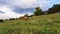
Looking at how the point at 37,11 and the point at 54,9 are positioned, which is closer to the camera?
the point at 37,11

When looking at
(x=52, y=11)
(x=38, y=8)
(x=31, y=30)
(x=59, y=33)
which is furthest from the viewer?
(x=52, y=11)

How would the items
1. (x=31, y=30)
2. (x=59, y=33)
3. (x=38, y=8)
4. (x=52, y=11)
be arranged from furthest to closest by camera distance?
(x=52, y=11) < (x=38, y=8) < (x=31, y=30) < (x=59, y=33)

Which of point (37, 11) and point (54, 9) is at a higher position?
point (54, 9)

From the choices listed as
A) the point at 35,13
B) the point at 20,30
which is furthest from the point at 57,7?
the point at 20,30

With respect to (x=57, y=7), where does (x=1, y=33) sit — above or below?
below

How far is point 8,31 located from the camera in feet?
104

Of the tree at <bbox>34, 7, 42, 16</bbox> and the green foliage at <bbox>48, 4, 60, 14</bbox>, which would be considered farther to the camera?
the green foliage at <bbox>48, 4, 60, 14</bbox>

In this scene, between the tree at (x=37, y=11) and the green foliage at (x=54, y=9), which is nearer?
the tree at (x=37, y=11)

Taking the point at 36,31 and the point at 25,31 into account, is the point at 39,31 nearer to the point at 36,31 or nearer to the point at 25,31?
the point at 36,31

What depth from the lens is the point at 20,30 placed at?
31438 millimetres

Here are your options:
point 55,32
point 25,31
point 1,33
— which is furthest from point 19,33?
point 55,32

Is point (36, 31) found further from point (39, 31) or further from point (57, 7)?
point (57, 7)

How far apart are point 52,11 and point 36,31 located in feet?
97.6

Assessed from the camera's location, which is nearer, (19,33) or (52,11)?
(19,33)
